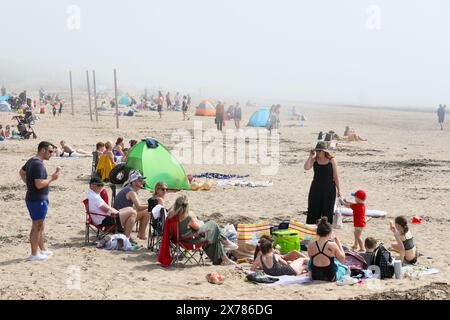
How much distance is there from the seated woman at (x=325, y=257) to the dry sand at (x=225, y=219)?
0.15m

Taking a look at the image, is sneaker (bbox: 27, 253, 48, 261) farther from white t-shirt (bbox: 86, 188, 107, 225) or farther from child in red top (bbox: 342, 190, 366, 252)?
child in red top (bbox: 342, 190, 366, 252)

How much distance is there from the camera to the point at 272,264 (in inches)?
308

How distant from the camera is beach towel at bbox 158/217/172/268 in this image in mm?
8172

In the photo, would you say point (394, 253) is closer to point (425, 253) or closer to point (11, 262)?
point (425, 253)

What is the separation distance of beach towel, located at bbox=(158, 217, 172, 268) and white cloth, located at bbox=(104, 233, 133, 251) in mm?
904

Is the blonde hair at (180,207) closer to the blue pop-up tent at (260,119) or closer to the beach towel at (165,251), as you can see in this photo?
the beach towel at (165,251)

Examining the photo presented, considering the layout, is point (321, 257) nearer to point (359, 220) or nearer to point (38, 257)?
point (359, 220)

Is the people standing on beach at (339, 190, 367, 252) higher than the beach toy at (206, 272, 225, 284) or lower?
higher

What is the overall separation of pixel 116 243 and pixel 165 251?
3.78 ft

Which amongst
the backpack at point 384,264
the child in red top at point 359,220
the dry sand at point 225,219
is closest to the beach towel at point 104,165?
the dry sand at point 225,219

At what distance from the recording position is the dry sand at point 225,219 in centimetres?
713

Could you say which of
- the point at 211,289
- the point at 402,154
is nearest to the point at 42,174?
the point at 211,289

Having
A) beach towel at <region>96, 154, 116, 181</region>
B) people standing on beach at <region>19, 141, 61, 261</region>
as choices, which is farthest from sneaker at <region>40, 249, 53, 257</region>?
beach towel at <region>96, 154, 116, 181</region>
